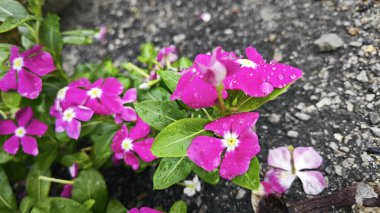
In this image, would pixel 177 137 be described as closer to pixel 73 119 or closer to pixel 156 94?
pixel 156 94

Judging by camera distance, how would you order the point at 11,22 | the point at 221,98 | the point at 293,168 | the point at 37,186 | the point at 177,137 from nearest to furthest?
the point at 221,98
the point at 177,137
the point at 11,22
the point at 293,168
the point at 37,186

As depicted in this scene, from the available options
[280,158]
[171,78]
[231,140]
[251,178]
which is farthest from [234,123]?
[280,158]

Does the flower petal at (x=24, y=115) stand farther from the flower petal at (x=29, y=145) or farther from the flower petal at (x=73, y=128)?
the flower petal at (x=73, y=128)

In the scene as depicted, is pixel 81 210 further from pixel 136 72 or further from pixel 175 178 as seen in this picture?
pixel 136 72

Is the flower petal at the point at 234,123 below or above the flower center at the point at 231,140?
above

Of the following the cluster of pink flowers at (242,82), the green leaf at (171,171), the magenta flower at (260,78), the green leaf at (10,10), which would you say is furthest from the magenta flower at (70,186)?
the magenta flower at (260,78)

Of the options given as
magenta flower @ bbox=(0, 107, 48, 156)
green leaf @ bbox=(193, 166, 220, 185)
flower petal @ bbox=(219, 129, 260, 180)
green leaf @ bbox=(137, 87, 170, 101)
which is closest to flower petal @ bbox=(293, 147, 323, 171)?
green leaf @ bbox=(193, 166, 220, 185)

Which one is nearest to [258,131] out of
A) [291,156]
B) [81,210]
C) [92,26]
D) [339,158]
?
[291,156]

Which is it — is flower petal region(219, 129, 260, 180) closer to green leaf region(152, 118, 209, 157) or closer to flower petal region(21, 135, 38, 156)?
green leaf region(152, 118, 209, 157)
